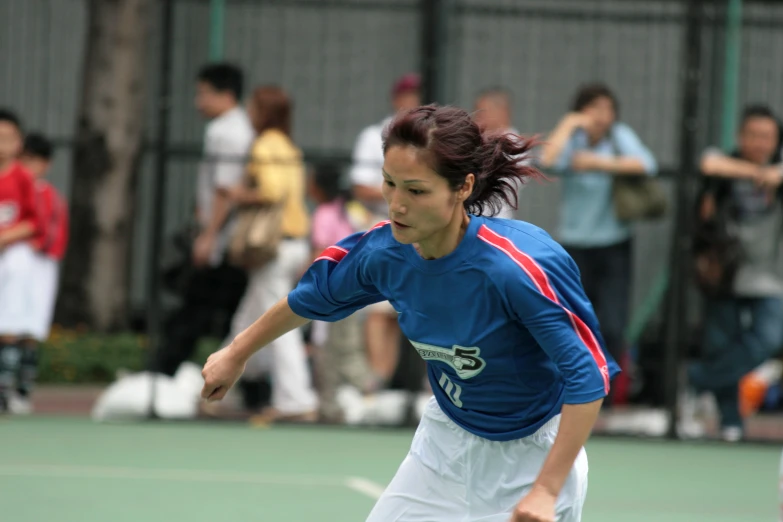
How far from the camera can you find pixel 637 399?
29.0ft

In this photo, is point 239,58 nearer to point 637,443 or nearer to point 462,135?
point 637,443

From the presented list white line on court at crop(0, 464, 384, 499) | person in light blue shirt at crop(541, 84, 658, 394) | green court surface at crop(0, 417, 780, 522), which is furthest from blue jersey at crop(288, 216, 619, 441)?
person in light blue shirt at crop(541, 84, 658, 394)

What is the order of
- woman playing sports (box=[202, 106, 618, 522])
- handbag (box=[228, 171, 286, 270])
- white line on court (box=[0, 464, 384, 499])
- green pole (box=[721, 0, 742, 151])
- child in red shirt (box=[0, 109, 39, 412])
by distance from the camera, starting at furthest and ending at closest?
green pole (box=[721, 0, 742, 151]), child in red shirt (box=[0, 109, 39, 412]), handbag (box=[228, 171, 286, 270]), white line on court (box=[0, 464, 384, 499]), woman playing sports (box=[202, 106, 618, 522])

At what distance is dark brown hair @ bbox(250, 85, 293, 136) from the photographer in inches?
342

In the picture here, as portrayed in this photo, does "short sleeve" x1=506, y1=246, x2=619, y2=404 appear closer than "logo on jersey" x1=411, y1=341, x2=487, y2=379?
Yes

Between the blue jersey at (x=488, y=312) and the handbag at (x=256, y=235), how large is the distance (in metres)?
4.78

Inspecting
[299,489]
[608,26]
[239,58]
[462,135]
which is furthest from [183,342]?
[462,135]

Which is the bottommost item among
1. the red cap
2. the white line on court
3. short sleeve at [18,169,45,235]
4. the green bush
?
the green bush

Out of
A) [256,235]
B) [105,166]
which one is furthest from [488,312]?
[105,166]

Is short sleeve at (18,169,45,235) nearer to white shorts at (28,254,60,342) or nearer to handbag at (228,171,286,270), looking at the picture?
white shorts at (28,254,60,342)

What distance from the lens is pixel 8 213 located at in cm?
885

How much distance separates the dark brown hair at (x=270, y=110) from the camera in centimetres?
868

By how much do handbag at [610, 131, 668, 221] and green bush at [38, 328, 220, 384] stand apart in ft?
13.7

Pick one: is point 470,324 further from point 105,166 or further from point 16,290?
point 105,166
